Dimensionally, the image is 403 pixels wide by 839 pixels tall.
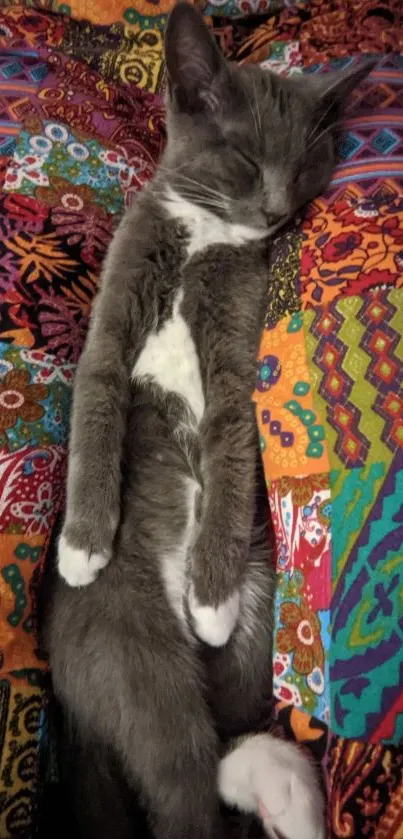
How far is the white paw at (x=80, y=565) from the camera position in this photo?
3.65 ft

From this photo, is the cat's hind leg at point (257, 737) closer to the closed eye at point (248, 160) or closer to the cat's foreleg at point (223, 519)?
the cat's foreleg at point (223, 519)

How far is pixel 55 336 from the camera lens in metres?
1.24

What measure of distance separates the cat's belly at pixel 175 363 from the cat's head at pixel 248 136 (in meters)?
0.24

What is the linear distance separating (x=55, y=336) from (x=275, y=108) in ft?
1.99

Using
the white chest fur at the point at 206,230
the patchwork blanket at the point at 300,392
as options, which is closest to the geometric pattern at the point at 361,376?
the patchwork blanket at the point at 300,392

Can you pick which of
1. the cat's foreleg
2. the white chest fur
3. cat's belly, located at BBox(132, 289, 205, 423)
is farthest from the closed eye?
the cat's foreleg

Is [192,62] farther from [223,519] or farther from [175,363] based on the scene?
[223,519]

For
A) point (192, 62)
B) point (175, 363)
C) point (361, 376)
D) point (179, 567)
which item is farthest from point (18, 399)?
point (192, 62)

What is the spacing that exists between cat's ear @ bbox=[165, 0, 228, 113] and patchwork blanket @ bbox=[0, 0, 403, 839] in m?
0.26

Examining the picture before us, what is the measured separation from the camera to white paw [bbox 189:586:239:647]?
110 cm

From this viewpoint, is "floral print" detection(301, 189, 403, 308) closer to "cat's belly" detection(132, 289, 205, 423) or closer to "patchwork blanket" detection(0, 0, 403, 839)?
"patchwork blanket" detection(0, 0, 403, 839)

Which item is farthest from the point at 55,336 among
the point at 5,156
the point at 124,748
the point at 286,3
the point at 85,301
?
the point at 286,3

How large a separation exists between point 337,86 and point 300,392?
60cm

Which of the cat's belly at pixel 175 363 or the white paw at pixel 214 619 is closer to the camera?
the white paw at pixel 214 619
